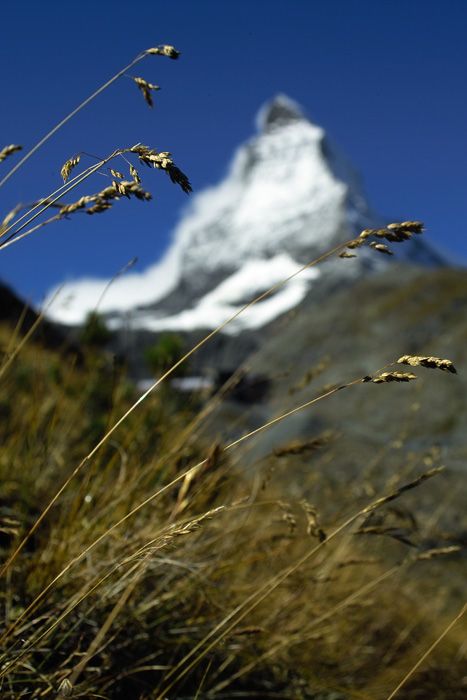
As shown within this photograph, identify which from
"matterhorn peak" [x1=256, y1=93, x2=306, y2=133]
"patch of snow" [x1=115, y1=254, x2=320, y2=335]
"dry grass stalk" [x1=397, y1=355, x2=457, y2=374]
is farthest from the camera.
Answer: "matterhorn peak" [x1=256, y1=93, x2=306, y2=133]

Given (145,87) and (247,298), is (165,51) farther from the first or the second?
(247,298)

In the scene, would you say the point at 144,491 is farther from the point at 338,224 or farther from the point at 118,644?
the point at 338,224

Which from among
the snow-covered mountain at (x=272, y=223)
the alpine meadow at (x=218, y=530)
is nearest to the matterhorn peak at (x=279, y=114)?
the snow-covered mountain at (x=272, y=223)

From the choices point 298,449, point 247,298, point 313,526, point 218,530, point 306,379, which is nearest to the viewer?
point 313,526

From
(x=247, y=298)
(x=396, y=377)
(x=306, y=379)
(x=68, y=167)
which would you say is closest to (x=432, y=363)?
(x=396, y=377)

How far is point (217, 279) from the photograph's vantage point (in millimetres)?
76438

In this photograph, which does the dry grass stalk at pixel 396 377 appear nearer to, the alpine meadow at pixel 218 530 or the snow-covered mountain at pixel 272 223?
the alpine meadow at pixel 218 530

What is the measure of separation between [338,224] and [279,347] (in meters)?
73.8

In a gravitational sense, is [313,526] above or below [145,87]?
below

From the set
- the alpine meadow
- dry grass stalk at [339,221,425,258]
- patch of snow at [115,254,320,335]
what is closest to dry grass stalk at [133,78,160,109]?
the alpine meadow

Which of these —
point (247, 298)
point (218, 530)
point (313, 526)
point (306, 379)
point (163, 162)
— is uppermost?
point (247, 298)

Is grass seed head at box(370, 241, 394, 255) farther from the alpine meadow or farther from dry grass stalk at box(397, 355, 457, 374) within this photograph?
dry grass stalk at box(397, 355, 457, 374)

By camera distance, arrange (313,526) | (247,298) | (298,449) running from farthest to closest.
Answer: (247,298), (298,449), (313,526)

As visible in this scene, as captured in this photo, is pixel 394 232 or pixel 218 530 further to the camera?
pixel 218 530
